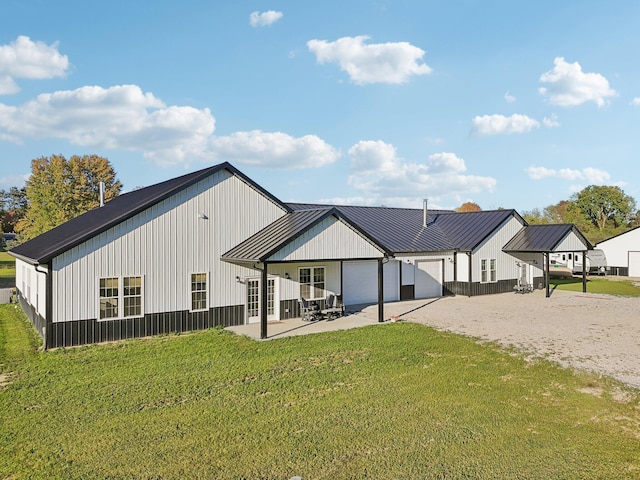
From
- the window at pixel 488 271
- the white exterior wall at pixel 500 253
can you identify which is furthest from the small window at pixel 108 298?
the window at pixel 488 271

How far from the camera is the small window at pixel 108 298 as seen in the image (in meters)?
13.6

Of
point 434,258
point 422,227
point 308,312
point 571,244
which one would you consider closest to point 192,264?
point 308,312

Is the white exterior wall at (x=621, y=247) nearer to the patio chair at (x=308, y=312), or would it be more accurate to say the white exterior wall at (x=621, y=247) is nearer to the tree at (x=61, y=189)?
the patio chair at (x=308, y=312)

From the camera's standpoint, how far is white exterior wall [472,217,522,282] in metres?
25.2

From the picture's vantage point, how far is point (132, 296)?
14.1 meters

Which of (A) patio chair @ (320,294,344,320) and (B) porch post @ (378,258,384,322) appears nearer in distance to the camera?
(B) porch post @ (378,258,384,322)

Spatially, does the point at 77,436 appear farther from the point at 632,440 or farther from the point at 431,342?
the point at 431,342

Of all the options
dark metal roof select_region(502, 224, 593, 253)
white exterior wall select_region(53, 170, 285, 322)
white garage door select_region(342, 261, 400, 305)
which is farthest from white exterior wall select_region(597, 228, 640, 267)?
white exterior wall select_region(53, 170, 285, 322)

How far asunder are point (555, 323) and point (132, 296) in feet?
49.4

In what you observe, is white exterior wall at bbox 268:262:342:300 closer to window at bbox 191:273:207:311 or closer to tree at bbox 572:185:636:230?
window at bbox 191:273:207:311

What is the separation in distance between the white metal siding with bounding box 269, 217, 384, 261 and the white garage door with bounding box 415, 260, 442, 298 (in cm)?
804

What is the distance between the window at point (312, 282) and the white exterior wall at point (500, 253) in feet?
34.6

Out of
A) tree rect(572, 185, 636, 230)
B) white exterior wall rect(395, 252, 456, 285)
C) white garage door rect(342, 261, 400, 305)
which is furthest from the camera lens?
tree rect(572, 185, 636, 230)

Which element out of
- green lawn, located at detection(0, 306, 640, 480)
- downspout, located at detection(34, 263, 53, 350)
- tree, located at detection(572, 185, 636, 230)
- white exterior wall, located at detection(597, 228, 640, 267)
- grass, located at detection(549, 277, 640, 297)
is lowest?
green lawn, located at detection(0, 306, 640, 480)
